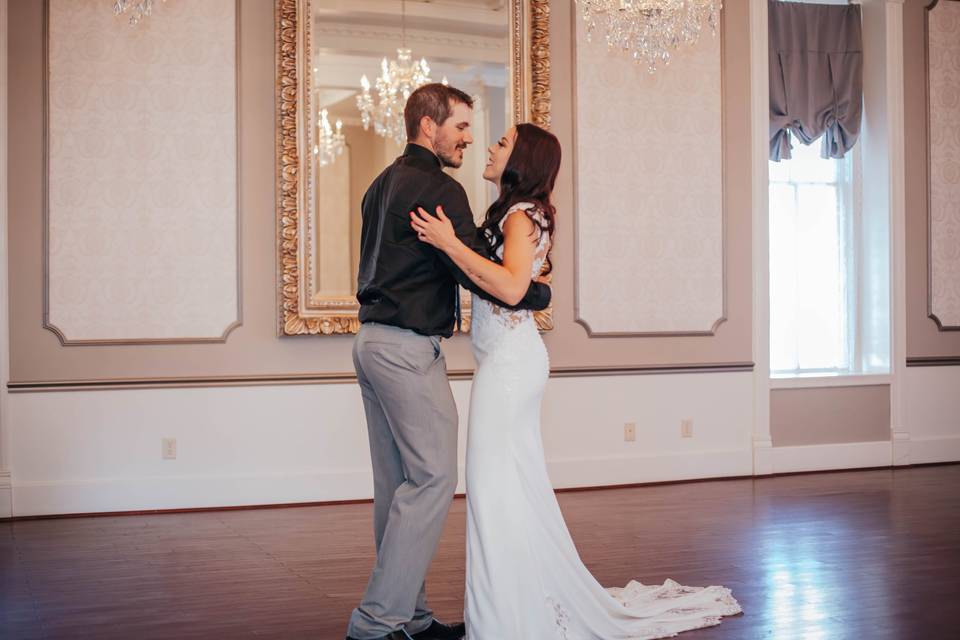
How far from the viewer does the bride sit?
2.68 meters

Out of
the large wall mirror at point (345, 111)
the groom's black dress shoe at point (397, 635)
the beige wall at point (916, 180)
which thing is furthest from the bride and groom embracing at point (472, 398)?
the beige wall at point (916, 180)

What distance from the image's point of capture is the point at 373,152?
5.26m

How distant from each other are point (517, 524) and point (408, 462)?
35 centimetres

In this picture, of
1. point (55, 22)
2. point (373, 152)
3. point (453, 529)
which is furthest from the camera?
point (373, 152)

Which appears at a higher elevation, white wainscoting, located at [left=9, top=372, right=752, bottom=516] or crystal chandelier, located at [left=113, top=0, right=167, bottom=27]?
crystal chandelier, located at [left=113, top=0, right=167, bottom=27]

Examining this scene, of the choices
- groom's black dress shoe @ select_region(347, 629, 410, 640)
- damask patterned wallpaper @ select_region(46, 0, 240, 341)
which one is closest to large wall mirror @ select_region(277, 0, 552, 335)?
damask patterned wallpaper @ select_region(46, 0, 240, 341)

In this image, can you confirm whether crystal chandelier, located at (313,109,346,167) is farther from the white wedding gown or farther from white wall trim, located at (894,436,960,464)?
white wall trim, located at (894,436,960,464)

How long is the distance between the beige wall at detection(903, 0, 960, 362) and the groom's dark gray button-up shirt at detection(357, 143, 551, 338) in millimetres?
4470

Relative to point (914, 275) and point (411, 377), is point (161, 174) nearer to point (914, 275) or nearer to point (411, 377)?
point (411, 377)

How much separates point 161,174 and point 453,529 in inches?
92.4

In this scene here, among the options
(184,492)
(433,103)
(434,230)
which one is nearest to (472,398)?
(434,230)

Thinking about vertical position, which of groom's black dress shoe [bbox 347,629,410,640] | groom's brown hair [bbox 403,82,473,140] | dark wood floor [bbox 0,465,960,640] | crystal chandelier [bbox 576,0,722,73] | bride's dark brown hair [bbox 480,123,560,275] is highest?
crystal chandelier [bbox 576,0,722,73]

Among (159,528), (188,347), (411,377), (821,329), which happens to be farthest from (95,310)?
(821,329)

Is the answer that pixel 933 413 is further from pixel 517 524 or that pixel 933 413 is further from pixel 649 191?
pixel 517 524
